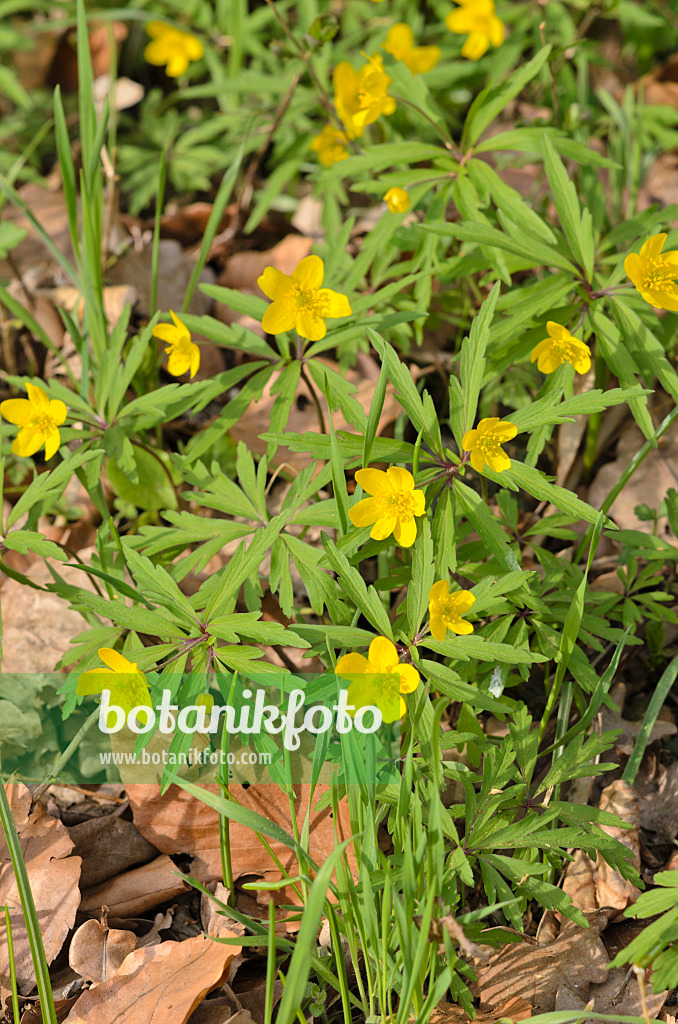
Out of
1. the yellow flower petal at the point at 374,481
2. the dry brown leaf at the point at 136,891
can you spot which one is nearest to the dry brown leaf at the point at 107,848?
the dry brown leaf at the point at 136,891

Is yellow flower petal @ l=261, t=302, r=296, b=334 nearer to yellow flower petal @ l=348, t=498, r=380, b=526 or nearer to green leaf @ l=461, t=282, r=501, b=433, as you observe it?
green leaf @ l=461, t=282, r=501, b=433

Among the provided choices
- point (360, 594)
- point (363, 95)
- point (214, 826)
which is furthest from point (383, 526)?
point (363, 95)

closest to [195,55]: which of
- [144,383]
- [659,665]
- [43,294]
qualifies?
[43,294]

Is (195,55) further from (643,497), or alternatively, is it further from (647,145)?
(643,497)

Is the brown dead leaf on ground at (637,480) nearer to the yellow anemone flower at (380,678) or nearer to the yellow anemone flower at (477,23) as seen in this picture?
the yellow anemone flower at (380,678)

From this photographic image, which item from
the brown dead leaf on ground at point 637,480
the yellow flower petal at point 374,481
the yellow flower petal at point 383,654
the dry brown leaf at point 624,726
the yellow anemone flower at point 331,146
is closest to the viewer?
the yellow flower petal at point 383,654
